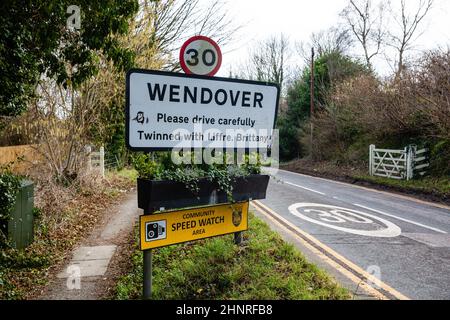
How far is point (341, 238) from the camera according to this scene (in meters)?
6.47

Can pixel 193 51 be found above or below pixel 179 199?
above

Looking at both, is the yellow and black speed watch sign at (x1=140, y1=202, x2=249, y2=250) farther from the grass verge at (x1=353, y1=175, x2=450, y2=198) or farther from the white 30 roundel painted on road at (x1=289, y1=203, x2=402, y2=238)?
the grass verge at (x1=353, y1=175, x2=450, y2=198)

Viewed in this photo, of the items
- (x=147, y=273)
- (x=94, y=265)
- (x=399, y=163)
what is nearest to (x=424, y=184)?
(x=399, y=163)

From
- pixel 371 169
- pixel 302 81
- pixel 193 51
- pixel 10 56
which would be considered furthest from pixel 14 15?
pixel 302 81

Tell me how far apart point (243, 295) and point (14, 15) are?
4790 mm

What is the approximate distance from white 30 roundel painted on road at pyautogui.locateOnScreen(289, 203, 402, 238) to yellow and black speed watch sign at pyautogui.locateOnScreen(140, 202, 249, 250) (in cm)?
333

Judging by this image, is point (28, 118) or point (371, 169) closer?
point (28, 118)

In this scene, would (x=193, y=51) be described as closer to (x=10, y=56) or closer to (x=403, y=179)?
(x=10, y=56)

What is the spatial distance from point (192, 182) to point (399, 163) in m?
14.6

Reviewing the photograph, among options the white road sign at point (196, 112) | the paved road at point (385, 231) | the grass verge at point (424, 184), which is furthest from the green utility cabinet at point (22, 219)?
the grass verge at point (424, 184)

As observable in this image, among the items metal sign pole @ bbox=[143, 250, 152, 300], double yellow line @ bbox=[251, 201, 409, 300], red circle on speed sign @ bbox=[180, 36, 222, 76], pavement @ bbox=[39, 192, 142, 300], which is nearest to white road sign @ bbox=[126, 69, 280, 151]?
red circle on speed sign @ bbox=[180, 36, 222, 76]

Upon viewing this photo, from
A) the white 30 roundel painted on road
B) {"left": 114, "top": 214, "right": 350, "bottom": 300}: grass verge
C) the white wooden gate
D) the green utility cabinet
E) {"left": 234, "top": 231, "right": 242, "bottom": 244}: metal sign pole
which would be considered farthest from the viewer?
the white wooden gate

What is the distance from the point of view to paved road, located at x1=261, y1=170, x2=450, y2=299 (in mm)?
4719

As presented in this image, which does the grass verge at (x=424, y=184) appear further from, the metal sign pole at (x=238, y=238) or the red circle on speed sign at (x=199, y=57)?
the red circle on speed sign at (x=199, y=57)
